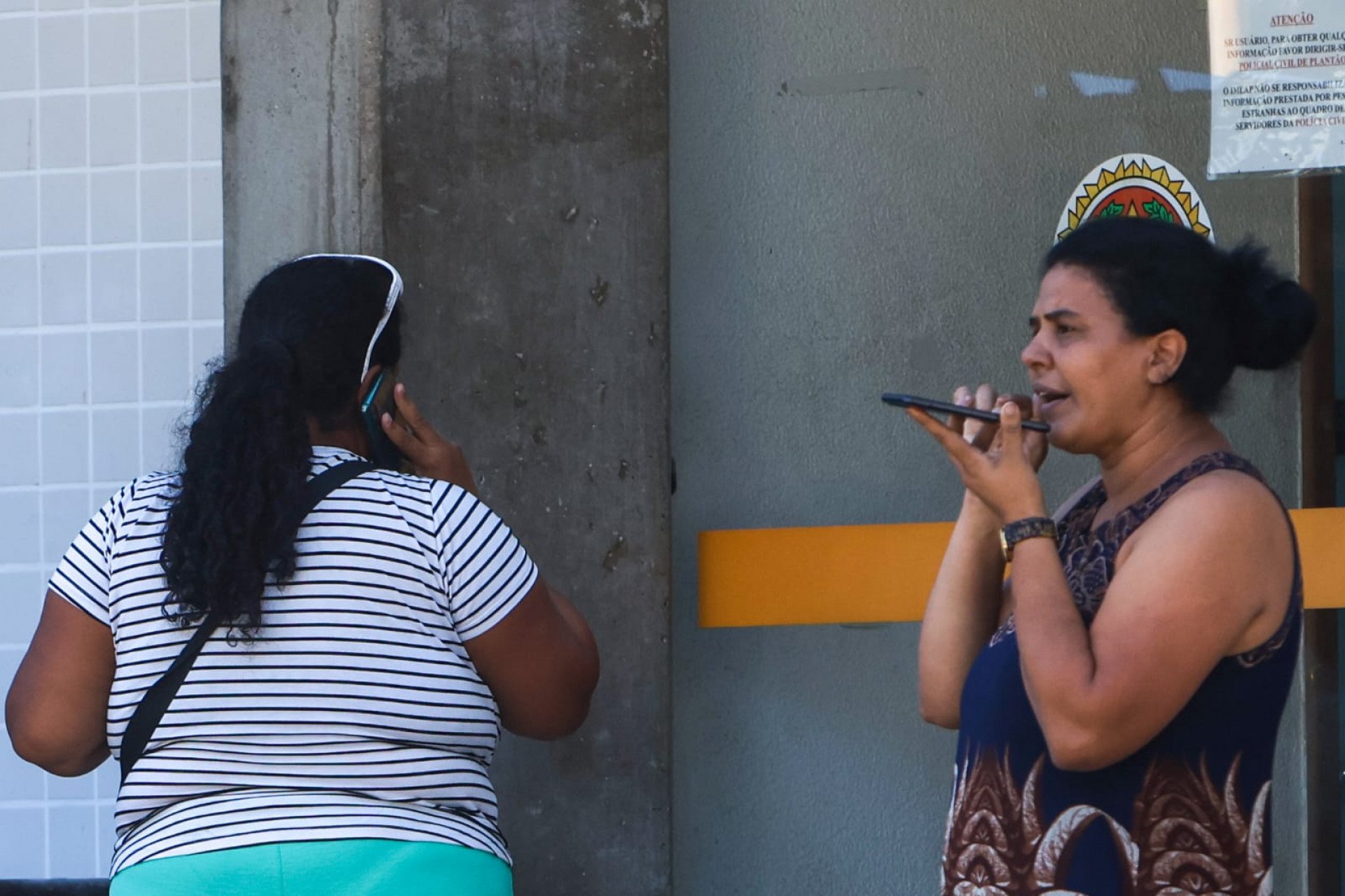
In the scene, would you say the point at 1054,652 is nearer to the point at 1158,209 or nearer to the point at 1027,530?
the point at 1027,530

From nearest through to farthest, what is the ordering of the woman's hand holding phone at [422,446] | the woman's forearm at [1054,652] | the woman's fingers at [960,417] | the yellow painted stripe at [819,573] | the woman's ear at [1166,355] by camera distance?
the woman's forearm at [1054,652] < the woman's ear at [1166,355] < the woman's fingers at [960,417] < the woman's hand holding phone at [422,446] < the yellow painted stripe at [819,573]

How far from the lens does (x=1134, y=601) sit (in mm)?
1957

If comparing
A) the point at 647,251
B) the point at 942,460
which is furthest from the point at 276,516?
the point at 942,460

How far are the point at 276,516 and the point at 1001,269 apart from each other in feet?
6.95

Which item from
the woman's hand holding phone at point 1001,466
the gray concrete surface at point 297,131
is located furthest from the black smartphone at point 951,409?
the gray concrete surface at point 297,131

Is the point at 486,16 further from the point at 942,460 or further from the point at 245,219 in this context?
the point at 942,460

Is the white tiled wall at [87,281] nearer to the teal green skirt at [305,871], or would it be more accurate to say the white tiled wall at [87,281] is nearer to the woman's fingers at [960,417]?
the teal green skirt at [305,871]

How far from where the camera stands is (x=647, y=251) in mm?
3719

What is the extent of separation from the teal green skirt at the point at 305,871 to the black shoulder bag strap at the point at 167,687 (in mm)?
163

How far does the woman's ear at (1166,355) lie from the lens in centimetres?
217

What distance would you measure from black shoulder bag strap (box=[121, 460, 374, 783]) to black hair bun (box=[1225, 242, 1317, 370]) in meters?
1.26

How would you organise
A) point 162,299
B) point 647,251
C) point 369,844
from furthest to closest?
point 162,299
point 647,251
point 369,844

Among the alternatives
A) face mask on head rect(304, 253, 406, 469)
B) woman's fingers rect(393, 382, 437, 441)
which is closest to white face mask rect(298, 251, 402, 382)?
face mask on head rect(304, 253, 406, 469)

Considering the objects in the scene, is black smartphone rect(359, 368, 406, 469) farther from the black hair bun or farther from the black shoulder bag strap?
the black hair bun
